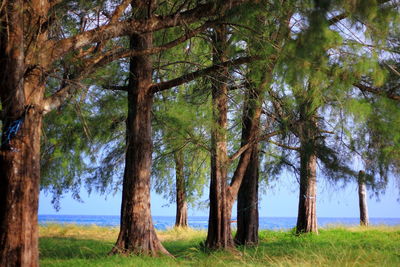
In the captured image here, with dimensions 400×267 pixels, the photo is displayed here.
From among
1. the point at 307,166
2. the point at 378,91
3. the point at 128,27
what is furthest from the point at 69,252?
the point at 378,91

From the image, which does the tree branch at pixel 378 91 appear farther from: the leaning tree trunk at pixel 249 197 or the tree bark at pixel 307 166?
the leaning tree trunk at pixel 249 197

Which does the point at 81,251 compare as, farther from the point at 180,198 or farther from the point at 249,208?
the point at 180,198

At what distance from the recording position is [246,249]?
964cm

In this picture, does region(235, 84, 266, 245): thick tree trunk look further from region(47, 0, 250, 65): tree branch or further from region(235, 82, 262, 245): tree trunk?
region(47, 0, 250, 65): tree branch

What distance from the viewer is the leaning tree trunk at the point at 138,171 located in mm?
7996

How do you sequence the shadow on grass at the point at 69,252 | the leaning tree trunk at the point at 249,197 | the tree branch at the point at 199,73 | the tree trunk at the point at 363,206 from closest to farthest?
the tree branch at the point at 199,73 < the shadow on grass at the point at 69,252 < the leaning tree trunk at the point at 249,197 < the tree trunk at the point at 363,206

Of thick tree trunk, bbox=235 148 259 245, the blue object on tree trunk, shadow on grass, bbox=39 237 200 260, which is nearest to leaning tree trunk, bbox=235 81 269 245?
thick tree trunk, bbox=235 148 259 245

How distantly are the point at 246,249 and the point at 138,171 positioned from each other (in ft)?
9.63

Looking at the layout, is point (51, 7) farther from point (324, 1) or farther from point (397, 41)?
point (397, 41)

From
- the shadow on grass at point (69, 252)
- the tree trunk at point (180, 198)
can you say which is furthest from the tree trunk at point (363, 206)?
the shadow on grass at point (69, 252)

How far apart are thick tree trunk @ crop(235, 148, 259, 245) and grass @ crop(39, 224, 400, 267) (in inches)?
20.8

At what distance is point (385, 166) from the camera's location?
9.42 meters

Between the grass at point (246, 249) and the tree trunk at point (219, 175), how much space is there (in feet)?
1.41

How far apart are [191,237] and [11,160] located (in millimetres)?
8068
